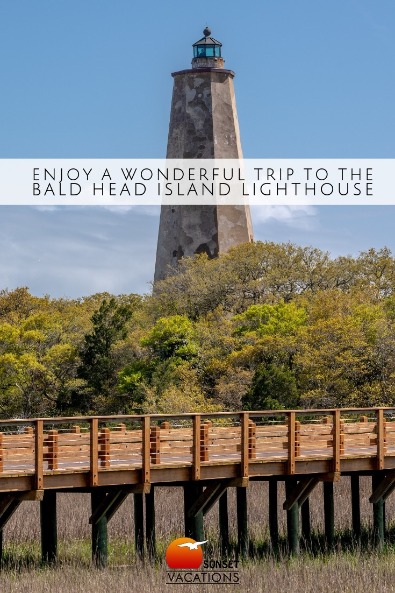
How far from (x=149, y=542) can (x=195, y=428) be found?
477 centimetres

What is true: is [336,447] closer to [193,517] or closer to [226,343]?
[193,517]

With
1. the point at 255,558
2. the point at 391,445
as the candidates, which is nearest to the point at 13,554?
the point at 255,558

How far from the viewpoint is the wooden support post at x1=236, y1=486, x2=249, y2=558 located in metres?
30.8

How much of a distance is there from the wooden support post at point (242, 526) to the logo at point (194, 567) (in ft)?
4.54

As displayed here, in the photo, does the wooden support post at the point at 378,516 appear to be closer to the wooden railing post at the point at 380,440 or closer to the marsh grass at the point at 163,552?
the marsh grass at the point at 163,552

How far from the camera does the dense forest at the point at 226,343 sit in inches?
2435

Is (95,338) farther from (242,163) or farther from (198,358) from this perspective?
(242,163)

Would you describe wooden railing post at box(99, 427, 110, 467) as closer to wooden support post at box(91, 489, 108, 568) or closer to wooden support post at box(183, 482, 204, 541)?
wooden support post at box(91, 489, 108, 568)

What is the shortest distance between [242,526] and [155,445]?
225 inches

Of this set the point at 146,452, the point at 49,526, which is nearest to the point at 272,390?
the point at 49,526

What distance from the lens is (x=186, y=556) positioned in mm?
28328

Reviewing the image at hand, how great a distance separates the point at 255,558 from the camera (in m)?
30.0

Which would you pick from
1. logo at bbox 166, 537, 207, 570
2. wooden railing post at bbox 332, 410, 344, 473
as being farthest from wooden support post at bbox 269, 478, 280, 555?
logo at bbox 166, 537, 207, 570

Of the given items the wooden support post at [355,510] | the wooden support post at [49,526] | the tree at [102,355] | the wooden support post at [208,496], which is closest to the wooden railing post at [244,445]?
the wooden support post at [208,496]
